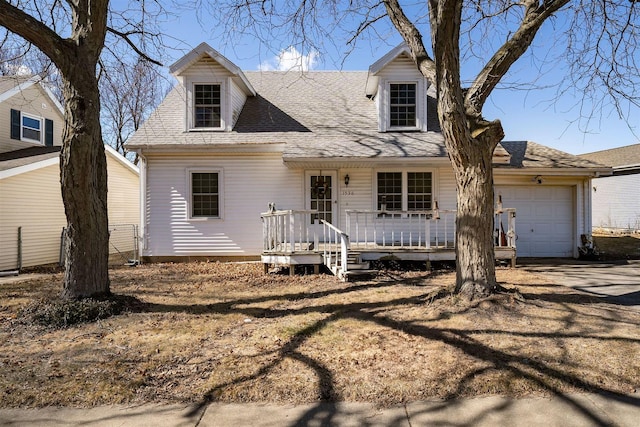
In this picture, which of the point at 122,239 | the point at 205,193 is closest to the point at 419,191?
→ the point at 205,193

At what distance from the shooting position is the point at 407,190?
11555 millimetres

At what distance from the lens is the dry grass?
344 cm

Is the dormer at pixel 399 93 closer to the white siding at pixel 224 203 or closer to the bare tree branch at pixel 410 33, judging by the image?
the white siding at pixel 224 203

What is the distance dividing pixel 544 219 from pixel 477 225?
7.94m

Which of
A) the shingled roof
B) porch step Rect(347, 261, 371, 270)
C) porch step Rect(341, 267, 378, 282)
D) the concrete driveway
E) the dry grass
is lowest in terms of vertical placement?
the dry grass

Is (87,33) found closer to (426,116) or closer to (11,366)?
(11,366)

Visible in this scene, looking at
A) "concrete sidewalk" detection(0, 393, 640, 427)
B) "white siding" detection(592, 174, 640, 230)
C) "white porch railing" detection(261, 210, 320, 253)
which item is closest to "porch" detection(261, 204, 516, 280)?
"white porch railing" detection(261, 210, 320, 253)

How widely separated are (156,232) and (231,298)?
5.76 m

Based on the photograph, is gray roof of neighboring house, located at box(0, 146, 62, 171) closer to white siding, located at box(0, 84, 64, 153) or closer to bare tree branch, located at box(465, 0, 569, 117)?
white siding, located at box(0, 84, 64, 153)

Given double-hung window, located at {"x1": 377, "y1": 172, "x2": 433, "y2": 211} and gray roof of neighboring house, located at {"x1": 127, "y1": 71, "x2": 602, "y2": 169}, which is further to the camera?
double-hung window, located at {"x1": 377, "y1": 172, "x2": 433, "y2": 211}

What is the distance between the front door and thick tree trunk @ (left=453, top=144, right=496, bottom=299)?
19.7 feet

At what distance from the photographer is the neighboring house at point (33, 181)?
457 inches

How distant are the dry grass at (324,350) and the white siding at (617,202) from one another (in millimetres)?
20615

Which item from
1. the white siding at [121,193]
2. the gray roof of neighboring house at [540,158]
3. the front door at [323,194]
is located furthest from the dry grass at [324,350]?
the white siding at [121,193]
